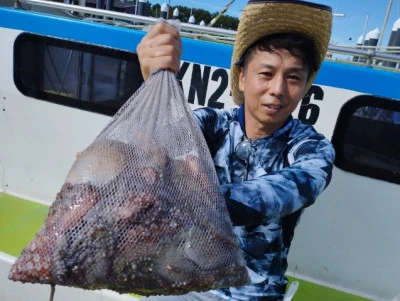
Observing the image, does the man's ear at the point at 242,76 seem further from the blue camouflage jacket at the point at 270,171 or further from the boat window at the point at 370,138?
the boat window at the point at 370,138

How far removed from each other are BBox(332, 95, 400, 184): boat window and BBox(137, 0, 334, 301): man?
1190 millimetres

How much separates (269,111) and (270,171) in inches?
9.5

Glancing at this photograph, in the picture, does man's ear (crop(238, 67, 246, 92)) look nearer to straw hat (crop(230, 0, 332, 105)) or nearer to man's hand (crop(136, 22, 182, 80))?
straw hat (crop(230, 0, 332, 105))

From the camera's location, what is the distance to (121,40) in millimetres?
3213

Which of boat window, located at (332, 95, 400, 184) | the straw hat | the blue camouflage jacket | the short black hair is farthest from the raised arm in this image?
boat window, located at (332, 95, 400, 184)

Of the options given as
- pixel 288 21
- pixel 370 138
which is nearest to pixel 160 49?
pixel 288 21

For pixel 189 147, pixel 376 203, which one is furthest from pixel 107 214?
pixel 376 203

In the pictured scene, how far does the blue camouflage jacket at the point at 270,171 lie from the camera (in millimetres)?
1346

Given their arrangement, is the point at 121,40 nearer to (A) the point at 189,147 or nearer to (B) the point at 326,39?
(B) the point at 326,39

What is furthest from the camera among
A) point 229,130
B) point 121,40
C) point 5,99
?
point 5,99

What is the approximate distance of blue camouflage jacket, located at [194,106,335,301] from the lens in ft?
4.42

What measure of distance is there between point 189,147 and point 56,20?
8.87ft

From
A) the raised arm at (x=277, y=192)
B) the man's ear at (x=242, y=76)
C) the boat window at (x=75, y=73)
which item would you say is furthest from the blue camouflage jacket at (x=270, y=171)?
the boat window at (x=75, y=73)

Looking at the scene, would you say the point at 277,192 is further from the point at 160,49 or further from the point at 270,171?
the point at 160,49
